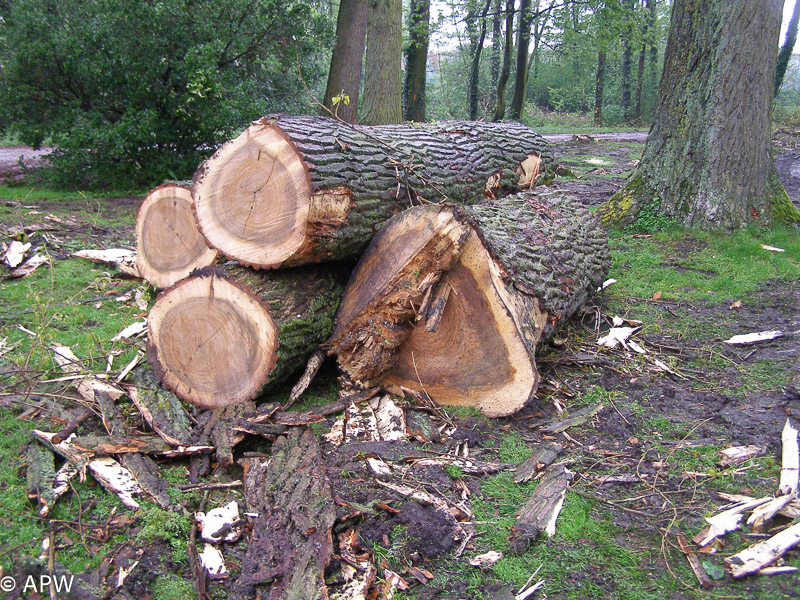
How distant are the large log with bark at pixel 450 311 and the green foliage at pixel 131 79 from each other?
20.7ft

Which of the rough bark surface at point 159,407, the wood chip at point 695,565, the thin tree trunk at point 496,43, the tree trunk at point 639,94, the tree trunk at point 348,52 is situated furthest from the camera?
the tree trunk at point 639,94

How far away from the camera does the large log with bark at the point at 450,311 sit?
329cm

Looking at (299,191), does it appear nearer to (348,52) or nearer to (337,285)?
(337,285)

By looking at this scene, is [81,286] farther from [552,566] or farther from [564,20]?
[564,20]

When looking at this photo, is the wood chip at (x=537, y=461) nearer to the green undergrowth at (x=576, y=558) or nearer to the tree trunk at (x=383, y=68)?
the green undergrowth at (x=576, y=558)

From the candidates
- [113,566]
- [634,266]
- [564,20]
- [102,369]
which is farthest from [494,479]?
[564,20]

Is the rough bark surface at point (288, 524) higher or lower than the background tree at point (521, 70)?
lower

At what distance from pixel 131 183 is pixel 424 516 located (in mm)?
8679

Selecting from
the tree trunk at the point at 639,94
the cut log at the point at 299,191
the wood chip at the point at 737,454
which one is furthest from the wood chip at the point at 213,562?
the tree trunk at the point at 639,94

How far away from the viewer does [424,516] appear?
2.52 metres

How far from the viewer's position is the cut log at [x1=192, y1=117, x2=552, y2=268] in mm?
3238

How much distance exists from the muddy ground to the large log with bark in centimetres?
24

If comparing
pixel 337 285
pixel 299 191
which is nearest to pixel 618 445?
pixel 337 285

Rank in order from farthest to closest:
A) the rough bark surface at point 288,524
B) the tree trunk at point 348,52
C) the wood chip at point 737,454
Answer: the tree trunk at point 348,52
the wood chip at point 737,454
the rough bark surface at point 288,524
